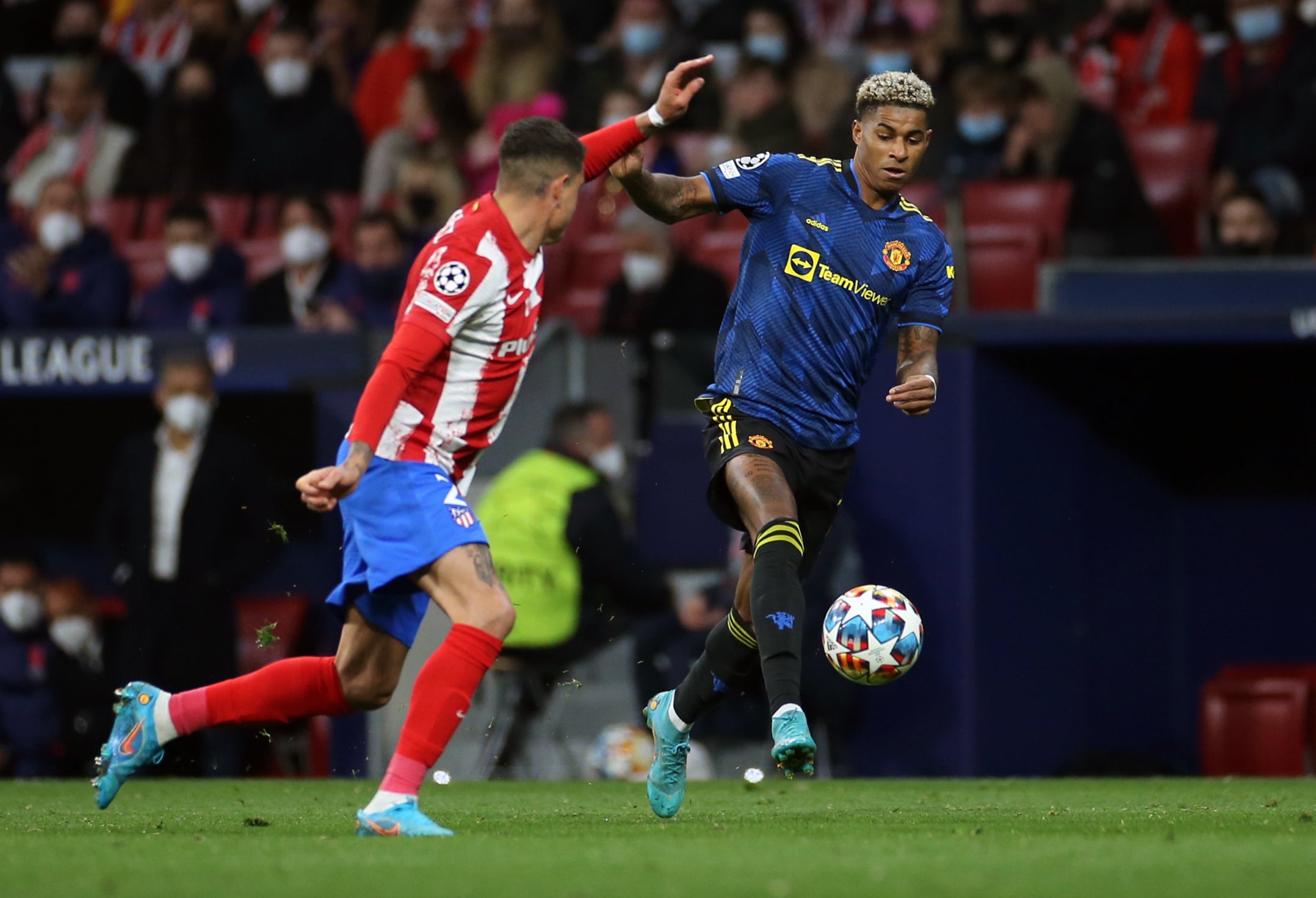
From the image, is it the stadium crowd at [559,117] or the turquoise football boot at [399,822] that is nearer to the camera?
the turquoise football boot at [399,822]

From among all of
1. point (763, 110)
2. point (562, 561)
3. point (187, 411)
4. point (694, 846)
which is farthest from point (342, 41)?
point (694, 846)

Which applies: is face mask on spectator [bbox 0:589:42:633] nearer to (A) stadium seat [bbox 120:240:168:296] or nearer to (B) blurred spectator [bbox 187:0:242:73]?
(A) stadium seat [bbox 120:240:168:296]

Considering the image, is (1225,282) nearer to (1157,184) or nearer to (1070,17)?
(1157,184)

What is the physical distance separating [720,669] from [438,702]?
121 cm

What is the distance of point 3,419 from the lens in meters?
11.8

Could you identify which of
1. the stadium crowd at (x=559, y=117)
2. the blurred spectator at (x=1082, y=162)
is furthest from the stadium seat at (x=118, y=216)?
the blurred spectator at (x=1082, y=162)

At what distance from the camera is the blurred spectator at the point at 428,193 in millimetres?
11812

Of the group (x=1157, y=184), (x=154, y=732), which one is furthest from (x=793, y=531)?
(x=1157, y=184)

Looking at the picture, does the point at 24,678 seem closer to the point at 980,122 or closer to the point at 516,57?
the point at 516,57

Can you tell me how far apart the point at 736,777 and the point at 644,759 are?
0.51 m

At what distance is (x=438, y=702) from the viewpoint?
16.8 feet

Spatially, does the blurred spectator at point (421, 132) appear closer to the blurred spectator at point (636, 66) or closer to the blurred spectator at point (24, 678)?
the blurred spectator at point (636, 66)

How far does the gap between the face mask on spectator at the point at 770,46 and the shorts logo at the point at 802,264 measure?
6.33 m

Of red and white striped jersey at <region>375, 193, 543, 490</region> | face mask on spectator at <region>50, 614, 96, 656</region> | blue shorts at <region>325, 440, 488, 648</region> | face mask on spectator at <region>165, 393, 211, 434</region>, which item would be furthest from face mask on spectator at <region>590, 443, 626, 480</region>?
blue shorts at <region>325, 440, 488, 648</region>
